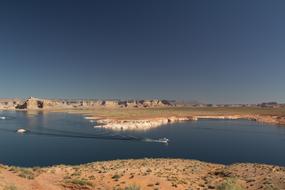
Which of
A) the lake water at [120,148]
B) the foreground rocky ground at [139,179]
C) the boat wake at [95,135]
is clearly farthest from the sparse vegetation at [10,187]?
the boat wake at [95,135]

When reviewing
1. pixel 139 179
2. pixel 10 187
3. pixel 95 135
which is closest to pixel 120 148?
pixel 95 135

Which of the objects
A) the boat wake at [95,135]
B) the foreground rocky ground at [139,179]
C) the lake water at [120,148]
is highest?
the foreground rocky ground at [139,179]

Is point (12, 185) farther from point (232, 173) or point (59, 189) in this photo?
point (232, 173)

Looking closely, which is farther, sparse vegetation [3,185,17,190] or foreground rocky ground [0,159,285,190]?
foreground rocky ground [0,159,285,190]

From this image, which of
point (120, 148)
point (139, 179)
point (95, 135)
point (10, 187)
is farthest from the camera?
point (95, 135)

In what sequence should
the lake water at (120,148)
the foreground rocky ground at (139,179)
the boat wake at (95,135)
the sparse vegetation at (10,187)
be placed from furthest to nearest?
the boat wake at (95,135), the lake water at (120,148), the foreground rocky ground at (139,179), the sparse vegetation at (10,187)

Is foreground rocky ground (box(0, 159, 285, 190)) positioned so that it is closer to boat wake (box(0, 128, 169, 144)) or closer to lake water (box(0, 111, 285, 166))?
lake water (box(0, 111, 285, 166))

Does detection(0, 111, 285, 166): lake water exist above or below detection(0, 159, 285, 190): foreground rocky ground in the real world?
below

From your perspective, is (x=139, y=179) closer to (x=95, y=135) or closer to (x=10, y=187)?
(x=10, y=187)

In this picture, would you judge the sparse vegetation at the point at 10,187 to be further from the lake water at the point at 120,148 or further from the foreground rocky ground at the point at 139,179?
the lake water at the point at 120,148

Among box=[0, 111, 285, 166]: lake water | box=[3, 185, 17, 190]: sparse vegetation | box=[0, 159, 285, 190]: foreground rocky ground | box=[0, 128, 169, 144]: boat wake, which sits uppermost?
box=[3, 185, 17, 190]: sparse vegetation

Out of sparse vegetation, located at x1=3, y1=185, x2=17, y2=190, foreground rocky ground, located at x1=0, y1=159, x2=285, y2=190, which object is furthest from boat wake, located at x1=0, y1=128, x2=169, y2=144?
sparse vegetation, located at x1=3, y1=185, x2=17, y2=190

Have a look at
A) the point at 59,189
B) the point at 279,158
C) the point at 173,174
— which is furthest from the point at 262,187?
the point at 279,158
